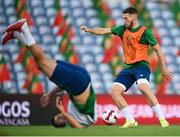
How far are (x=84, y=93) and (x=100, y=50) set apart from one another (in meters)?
7.53

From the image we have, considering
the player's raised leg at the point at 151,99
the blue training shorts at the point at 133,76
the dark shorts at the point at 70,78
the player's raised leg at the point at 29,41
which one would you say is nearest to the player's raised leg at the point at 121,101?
the blue training shorts at the point at 133,76

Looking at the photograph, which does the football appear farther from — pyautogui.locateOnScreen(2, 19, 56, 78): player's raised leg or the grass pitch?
pyautogui.locateOnScreen(2, 19, 56, 78): player's raised leg

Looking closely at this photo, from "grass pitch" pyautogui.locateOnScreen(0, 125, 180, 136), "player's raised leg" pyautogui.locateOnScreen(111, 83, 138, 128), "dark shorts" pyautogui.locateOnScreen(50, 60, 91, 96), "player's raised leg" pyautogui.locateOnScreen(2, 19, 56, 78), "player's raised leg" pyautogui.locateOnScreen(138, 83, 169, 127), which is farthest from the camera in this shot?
"player's raised leg" pyautogui.locateOnScreen(111, 83, 138, 128)

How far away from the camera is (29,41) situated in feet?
23.7

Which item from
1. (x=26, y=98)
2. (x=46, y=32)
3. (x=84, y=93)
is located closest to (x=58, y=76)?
(x=84, y=93)

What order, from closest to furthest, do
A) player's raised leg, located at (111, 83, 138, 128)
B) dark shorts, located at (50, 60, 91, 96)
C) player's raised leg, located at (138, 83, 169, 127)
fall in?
dark shorts, located at (50, 60, 91, 96) < player's raised leg, located at (138, 83, 169, 127) < player's raised leg, located at (111, 83, 138, 128)

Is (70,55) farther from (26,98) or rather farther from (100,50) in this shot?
(26,98)

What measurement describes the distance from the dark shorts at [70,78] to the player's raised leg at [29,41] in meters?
0.10

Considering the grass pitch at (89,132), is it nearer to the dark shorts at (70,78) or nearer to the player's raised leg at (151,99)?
the player's raised leg at (151,99)

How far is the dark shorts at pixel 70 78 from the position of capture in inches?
297

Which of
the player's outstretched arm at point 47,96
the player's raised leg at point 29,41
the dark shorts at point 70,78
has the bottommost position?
the player's outstretched arm at point 47,96

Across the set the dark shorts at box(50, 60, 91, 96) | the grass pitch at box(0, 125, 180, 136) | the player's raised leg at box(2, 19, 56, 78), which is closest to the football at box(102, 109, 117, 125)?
the grass pitch at box(0, 125, 180, 136)

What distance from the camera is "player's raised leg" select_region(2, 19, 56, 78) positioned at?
7230 mm

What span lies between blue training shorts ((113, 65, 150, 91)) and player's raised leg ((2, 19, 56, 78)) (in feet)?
7.15
